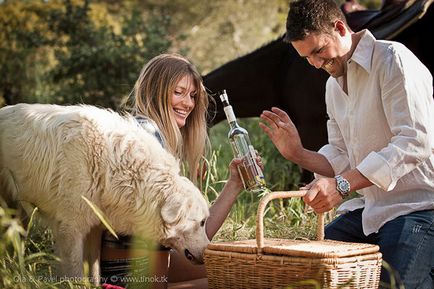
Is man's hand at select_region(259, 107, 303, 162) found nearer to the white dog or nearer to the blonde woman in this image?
the blonde woman

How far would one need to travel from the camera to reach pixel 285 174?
25.4 ft

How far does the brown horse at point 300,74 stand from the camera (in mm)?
7129

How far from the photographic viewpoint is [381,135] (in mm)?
3963

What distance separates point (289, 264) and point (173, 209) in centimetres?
85

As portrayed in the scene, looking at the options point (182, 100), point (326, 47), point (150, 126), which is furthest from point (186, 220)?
point (326, 47)

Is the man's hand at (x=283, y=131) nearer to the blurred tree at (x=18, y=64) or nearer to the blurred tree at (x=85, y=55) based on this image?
the blurred tree at (x=85, y=55)

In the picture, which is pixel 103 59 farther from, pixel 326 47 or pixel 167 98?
pixel 326 47

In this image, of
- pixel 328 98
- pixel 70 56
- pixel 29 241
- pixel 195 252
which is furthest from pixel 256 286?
pixel 70 56

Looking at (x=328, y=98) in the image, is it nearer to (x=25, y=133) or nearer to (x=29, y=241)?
(x=25, y=133)

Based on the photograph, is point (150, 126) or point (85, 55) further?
point (85, 55)

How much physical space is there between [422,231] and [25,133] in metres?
2.17

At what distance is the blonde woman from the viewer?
14.1 ft

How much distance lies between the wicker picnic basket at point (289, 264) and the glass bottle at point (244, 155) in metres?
0.63

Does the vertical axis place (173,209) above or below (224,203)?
above
